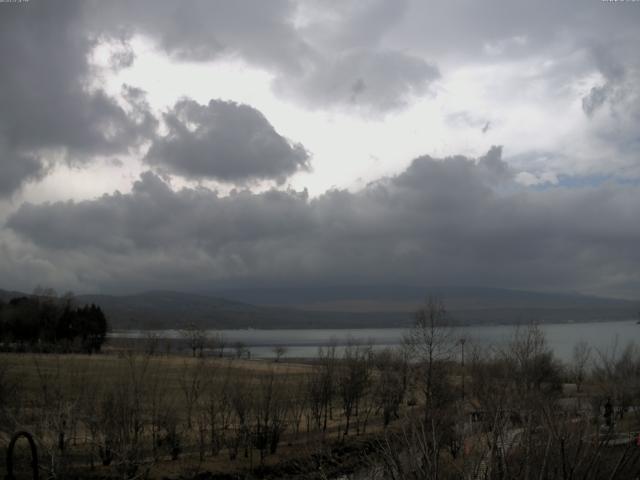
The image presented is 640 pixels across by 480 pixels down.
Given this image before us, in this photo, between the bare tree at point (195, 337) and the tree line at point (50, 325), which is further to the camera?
the bare tree at point (195, 337)

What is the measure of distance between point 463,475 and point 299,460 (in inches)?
1262

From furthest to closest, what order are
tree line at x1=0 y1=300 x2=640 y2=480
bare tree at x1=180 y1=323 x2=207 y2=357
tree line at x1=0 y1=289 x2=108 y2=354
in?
1. bare tree at x1=180 y1=323 x2=207 y2=357
2. tree line at x1=0 y1=289 x2=108 y2=354
3. tree line at x1=0 y1=300 x2=640 y2=480

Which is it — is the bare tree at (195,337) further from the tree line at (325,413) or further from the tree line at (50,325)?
the tree line at (325,413)

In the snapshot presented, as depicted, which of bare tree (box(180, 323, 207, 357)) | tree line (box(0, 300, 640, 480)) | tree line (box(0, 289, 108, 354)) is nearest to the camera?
tree line (box(0, 300, 640, 480))

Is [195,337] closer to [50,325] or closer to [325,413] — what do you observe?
[50,325]

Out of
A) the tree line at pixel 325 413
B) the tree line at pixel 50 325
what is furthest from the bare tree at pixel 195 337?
the tree line at pixel 325 413

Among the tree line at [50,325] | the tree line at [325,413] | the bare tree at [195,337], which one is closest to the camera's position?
the tree line at [325,413]

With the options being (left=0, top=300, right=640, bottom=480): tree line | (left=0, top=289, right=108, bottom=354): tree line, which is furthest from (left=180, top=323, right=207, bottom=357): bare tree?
(left=0, top=300, right=640, bottom=480): tree line

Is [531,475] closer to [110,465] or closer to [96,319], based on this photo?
[110,465]

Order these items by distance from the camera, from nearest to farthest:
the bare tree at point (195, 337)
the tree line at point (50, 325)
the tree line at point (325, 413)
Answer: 1. the tree line at point (325, 413)
2. the tree line at point (50, 325)
3. the bare tree at point (195, 337)

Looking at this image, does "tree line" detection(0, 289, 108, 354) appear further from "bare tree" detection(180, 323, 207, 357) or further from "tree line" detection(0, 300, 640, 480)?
"tree line" detection(0, 300, 640, 480)

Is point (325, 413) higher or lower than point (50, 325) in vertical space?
lower

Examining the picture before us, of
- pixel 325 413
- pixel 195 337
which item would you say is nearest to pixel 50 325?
pixel 195 337

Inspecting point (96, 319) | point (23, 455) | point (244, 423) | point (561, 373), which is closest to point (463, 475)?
point (23, 455)
